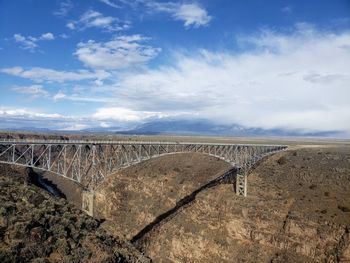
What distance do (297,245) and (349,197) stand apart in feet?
40.8

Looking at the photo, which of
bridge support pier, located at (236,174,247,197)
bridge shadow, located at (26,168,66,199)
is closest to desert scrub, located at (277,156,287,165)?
bridge support pier, located at (236,174,247,197)

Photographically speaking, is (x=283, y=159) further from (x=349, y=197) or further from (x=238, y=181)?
(x=349, y=197)

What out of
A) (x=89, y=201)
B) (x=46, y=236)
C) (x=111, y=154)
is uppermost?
(x=111, y=154)

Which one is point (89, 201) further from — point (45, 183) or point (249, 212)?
point (45, 183)

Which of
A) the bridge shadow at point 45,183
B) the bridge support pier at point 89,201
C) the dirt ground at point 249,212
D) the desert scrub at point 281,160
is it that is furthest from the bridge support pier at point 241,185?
the bridge shadow at point 45,183

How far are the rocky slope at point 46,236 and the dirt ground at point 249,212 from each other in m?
28.1

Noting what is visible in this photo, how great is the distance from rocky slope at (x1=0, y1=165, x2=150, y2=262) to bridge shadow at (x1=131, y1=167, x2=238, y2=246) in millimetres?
32527

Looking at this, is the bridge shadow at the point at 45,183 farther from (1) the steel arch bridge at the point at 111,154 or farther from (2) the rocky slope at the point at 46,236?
(2) the rocky slope at the point at 46,236

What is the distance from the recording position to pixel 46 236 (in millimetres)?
23391

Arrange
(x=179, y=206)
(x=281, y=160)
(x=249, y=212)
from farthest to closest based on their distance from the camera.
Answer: (x=281, y=160) < (x=179, y=206) < (x=249, y=212)

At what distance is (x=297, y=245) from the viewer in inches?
1902

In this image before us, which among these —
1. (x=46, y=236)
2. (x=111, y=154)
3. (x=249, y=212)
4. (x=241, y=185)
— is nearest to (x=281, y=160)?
(x=241, y=185)

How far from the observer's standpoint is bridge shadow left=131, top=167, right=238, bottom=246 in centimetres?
6289

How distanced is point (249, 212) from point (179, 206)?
1535 centimetres
